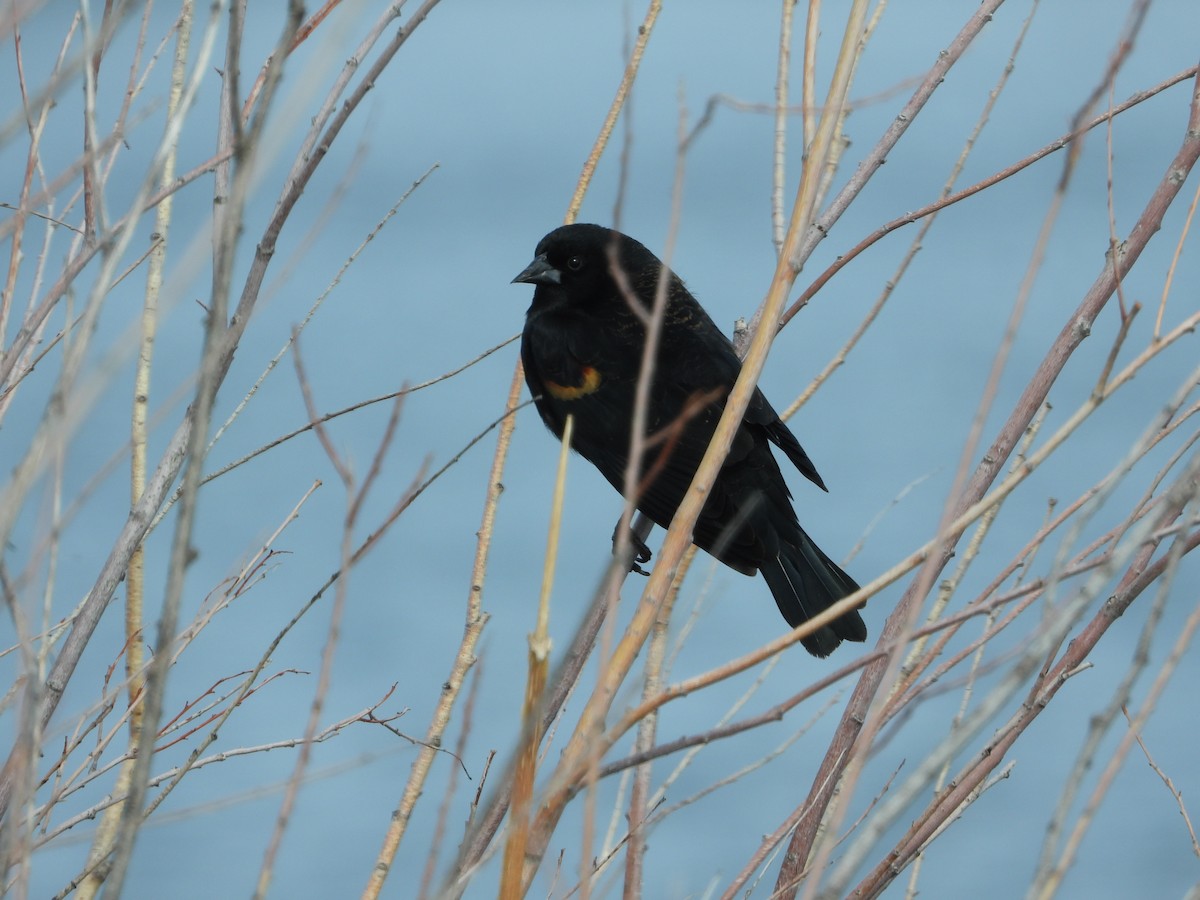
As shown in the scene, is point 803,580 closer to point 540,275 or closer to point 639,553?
point 639,553

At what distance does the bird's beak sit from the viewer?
3.05 m

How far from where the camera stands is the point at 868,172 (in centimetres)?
173

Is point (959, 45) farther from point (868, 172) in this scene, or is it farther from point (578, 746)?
point (578, 746)

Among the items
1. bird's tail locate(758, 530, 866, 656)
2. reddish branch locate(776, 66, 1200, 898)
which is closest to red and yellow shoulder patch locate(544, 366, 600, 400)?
bird's tail locate(758, 530, 866, 656)

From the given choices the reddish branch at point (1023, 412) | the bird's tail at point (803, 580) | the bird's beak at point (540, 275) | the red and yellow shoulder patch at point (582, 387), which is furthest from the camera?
the bird's beak at point (540, 275)

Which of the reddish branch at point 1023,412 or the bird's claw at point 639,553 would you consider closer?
the reddish branch at point 1023,412

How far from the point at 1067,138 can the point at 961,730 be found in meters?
0.98

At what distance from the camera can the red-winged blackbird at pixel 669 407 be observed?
243 cm

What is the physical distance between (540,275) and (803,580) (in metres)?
1.05

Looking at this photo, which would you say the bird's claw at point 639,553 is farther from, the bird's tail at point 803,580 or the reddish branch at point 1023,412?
the reddish branch at point 1023,412

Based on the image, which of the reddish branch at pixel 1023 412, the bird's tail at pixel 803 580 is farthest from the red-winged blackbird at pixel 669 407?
the reddish branch at pixel 1023 412

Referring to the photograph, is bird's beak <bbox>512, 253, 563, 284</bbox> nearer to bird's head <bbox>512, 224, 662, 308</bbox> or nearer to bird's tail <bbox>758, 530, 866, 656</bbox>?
bird's head <bbox>512, 224, 662, 308</bbox>

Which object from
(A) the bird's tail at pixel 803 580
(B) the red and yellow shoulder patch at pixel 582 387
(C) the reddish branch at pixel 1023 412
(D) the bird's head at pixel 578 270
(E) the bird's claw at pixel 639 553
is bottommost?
(C) the reddish branch at pixel 1023 412

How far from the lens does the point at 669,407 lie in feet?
8.52
